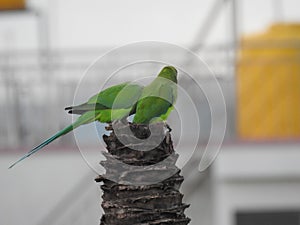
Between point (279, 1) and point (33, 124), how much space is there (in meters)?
3.03

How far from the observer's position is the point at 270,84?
32.9 ft

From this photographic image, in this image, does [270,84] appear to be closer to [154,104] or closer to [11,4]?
[11,4]

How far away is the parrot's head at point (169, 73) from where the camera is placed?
1.54 meters

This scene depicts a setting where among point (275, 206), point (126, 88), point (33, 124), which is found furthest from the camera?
point (33, 124)

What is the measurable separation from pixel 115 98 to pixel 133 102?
Answer: 3 centimetres

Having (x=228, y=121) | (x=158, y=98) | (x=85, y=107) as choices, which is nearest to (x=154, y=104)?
(x=158, y=98)

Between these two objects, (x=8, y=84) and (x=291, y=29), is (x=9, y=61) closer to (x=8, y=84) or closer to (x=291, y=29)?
(x=8, y=84)

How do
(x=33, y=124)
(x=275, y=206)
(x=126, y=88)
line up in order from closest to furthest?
(x=126, y=88) < (x=275, y=206) < (x=33, y=124)

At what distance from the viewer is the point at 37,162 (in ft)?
30.9

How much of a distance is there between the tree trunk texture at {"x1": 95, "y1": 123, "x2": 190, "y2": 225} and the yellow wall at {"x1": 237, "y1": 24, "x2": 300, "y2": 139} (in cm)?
825

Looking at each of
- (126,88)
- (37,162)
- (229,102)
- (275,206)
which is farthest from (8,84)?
(126,88)

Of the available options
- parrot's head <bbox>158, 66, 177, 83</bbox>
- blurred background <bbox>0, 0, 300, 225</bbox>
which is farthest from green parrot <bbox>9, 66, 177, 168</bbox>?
blurred background <bbox>0, 0, 300, 225</bbox>

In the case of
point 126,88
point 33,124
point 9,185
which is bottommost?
point 126,88

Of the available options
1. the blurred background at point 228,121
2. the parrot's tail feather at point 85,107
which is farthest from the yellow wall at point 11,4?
the parrot's tail feather at point 85,107
